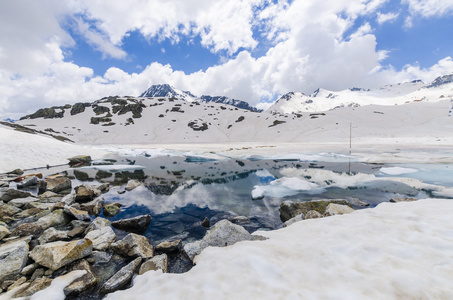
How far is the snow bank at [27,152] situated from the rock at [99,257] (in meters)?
18.9

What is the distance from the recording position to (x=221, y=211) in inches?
379

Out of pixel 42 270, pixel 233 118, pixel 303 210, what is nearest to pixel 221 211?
pixel 303 210

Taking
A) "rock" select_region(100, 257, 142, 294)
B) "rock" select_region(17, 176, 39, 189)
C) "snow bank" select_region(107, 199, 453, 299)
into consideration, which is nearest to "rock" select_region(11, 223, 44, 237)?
"rock" select_region(100, 257, 142, 294)

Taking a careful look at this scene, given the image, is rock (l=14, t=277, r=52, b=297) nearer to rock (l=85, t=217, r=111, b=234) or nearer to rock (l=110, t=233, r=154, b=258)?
rock (l=110, t=233, r=154, b=258)

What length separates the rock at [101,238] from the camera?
599 centimetres

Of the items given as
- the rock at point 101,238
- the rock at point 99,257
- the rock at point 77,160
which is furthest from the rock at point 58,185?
the rock at point 77,160

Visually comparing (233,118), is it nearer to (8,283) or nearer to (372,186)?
(372,186)

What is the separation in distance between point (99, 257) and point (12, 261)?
1831 mm

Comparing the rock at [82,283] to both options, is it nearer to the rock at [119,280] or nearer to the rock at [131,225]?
the rock at [119,280]

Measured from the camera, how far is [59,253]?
507 centimetres

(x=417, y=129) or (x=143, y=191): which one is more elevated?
(x=417, y=129)

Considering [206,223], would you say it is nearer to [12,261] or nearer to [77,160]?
[12,261]

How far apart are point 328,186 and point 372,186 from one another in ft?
8.81

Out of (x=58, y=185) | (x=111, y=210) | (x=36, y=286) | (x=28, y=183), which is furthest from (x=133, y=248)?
(x=28, y=183)
